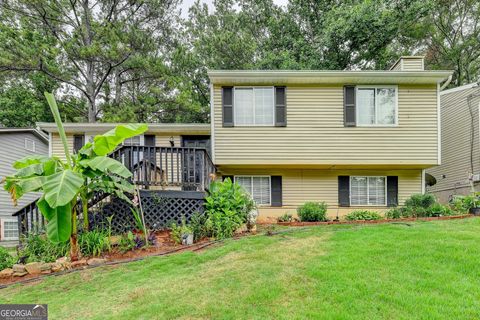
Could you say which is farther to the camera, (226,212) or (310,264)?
(226,212)

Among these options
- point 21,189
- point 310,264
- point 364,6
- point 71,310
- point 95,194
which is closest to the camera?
point 71,310

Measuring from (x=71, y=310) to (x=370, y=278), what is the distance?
4.09m

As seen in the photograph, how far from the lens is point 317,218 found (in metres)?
8.95

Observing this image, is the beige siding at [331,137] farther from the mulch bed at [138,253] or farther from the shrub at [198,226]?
the mulch bed at [138,253]

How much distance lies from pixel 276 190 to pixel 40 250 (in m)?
7.53

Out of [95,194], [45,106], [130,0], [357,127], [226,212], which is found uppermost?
[130,0]

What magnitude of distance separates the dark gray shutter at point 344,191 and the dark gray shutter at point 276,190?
2.27 metres

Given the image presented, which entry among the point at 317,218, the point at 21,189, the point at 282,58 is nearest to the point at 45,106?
the point at 282,58

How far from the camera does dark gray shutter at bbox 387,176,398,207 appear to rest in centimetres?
1090

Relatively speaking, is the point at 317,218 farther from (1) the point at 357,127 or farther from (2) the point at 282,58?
(2) the point at 282,58

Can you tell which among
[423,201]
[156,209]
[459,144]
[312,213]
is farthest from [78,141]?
[459,144]

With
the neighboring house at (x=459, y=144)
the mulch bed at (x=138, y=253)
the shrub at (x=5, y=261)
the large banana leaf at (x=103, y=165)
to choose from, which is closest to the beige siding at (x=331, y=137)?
the neighboring house at (x=459, y=144)

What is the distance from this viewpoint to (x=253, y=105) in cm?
1040

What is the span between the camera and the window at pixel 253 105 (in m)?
10.4
